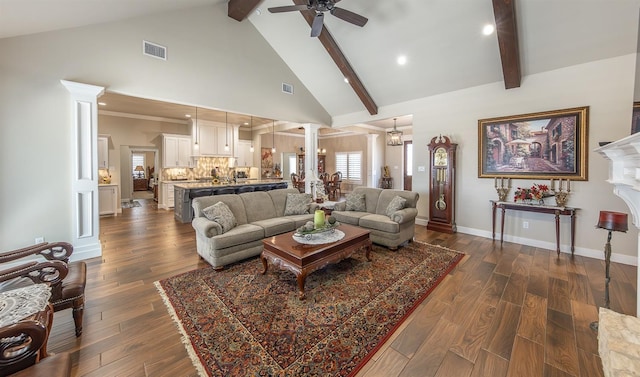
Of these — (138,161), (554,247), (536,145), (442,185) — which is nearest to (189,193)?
(442,185)

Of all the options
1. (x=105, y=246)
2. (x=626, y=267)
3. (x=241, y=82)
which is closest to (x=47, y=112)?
(x=105, y=246)

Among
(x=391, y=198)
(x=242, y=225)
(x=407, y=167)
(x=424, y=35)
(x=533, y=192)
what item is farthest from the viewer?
(x=407, y=167)

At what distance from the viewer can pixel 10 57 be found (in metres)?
3.15

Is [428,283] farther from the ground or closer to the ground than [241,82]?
closer to the ground

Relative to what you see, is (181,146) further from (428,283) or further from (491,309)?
(491,309)

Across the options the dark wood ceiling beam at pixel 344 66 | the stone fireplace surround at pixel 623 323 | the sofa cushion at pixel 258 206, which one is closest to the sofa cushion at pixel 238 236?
the sofa cushion at pixel 258 206

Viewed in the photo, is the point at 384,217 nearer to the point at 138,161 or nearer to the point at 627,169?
the point at 627,169

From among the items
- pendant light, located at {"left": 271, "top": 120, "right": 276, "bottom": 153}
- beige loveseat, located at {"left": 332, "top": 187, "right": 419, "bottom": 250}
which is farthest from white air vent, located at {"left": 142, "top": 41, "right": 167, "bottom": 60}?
pendant light, located at {"left": 271, "top": 120, "right": 276, "bottom": 153}

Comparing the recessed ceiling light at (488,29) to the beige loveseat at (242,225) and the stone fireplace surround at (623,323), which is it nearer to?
the stone fireplace surround at (623,323)

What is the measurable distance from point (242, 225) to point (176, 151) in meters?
6.05

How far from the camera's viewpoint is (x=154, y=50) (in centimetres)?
417

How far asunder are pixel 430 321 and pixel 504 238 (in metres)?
3.39

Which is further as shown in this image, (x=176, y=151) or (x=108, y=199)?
(x=176, y=151)

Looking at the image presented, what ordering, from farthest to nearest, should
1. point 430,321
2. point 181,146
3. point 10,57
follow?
point 181,146, point 10,57, point 430,321
